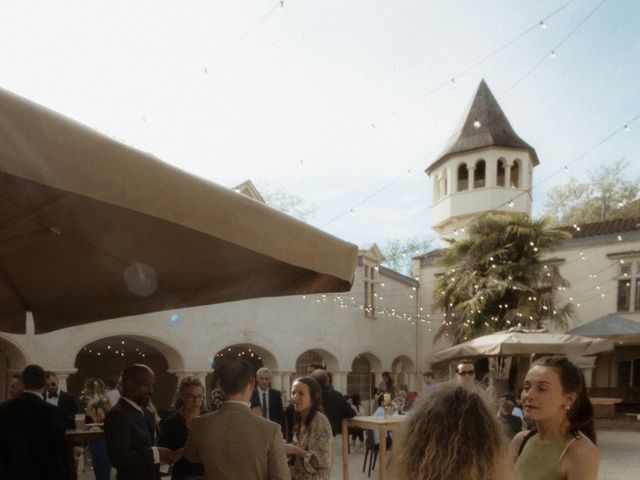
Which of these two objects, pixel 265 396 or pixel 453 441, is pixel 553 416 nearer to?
pixel 453 441


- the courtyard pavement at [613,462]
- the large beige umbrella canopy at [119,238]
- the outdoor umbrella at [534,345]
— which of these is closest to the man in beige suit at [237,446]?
the large beige umbrella canopy at [119,238]

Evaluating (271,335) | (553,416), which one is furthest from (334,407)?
(271,335)

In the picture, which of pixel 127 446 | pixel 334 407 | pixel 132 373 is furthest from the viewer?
pixel 334 407

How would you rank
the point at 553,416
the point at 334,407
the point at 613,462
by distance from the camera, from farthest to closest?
the point at 613,462 < the point at 334,407 < the point at 553,416

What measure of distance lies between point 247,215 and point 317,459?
7.75ft

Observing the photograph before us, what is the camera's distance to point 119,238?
95.7 inches

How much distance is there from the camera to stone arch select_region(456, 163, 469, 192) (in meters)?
25.3

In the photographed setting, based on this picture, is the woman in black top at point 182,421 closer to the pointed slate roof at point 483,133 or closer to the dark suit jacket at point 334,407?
the dark suit jacket at point 334,407

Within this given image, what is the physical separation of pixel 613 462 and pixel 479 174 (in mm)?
18237

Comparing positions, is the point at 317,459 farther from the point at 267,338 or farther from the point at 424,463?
the point at 267,338

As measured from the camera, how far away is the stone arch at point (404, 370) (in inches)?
846

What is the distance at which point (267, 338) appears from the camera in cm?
1566

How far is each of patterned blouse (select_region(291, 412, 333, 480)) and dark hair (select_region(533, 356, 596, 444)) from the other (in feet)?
6.11

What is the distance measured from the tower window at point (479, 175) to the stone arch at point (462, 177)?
0.38 meters
